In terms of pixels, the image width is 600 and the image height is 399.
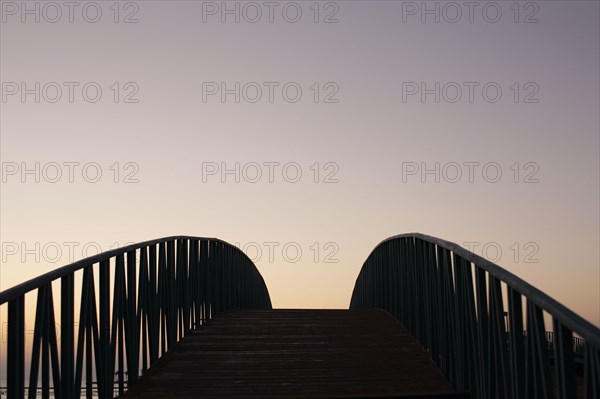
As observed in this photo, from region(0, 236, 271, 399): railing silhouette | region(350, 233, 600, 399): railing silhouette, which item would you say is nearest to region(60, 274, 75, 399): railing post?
region(0, 236, 271, 399): railing silhouette

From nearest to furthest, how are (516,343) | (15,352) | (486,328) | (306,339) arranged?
(15,352) → (516,343) → (486,328) → (306,339)

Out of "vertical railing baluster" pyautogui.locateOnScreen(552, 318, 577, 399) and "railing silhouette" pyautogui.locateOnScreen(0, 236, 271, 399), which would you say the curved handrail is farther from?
"vertical railing baluster" pyautogui.locateOnScreen(552, 318, 577, 399)

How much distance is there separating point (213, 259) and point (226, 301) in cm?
212

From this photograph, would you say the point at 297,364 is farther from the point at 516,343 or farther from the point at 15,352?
the point at 15,352

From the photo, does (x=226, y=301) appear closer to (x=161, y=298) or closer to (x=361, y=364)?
(x=161, y=298)

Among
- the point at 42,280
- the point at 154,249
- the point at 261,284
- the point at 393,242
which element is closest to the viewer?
the point at 42,280

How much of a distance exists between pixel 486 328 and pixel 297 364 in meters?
2.77

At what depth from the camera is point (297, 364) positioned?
28.9ft

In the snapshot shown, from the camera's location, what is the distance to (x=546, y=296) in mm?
4840

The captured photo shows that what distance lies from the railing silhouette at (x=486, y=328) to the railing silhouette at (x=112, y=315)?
3.12 m

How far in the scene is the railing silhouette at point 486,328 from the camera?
4.60 metres

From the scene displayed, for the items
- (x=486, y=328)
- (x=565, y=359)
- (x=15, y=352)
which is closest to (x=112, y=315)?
(x=15, y=352)

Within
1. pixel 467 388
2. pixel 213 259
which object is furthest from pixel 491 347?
pixel 213 259

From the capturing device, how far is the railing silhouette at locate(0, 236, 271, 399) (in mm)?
5418
